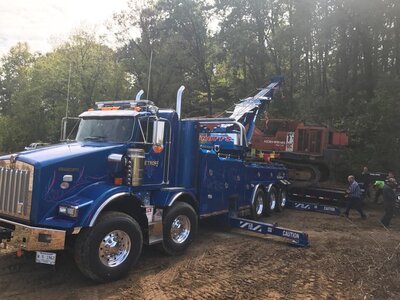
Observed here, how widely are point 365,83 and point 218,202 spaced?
19.9 m

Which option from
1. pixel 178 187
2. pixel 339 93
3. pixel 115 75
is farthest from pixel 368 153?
pixel 115 75

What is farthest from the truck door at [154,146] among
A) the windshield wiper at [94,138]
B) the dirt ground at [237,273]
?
the dirt ground at [237,273]

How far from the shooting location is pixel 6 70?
53.7 m

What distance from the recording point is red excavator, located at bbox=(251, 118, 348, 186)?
18.2 m

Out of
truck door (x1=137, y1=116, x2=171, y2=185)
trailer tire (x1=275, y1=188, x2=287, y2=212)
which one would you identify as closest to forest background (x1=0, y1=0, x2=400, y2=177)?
trailer tire (x1=275, y1=188, x2=287, y2=212)

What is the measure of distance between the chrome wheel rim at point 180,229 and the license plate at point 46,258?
2557 millimetres

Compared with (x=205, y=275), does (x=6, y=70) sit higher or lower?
higher

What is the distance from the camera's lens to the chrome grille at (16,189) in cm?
588

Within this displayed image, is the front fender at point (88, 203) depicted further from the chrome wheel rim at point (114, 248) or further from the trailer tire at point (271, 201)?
the trailer tire at point (271, 201)

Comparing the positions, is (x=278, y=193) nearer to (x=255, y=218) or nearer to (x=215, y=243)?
(x=255, y=218)

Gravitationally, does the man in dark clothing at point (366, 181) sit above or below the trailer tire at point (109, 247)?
above

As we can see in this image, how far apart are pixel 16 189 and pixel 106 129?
6.61 feet

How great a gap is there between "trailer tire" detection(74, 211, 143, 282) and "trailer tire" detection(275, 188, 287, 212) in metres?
8.40

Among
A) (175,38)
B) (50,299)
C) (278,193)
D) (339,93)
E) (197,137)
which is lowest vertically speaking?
(50,299)
